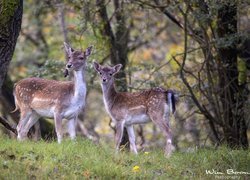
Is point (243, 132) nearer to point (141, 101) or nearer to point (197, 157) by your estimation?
point (141, 101)

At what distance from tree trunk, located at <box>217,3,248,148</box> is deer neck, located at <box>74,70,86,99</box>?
122 inches

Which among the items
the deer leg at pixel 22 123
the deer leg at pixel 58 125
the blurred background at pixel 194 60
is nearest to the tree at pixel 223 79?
the blurred background at pixel 194 60

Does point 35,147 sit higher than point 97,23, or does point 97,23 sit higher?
point 97,23

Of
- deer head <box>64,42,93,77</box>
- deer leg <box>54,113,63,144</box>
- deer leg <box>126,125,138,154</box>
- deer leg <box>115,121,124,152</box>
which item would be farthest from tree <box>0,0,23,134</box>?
deer leg <box>126,125,138,154</box>

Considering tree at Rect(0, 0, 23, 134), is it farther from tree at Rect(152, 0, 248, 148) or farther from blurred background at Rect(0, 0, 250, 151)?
tree at Rect(152, 0, 248, 148)

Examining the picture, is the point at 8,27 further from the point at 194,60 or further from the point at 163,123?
the point at 194,60

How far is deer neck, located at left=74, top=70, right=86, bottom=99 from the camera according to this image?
11.9m

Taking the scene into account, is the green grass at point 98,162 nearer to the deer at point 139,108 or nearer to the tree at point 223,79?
the deer at point 139,108

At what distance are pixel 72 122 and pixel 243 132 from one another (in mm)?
4034

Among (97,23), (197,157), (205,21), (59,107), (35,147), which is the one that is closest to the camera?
(35,147)

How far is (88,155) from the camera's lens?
965 cm

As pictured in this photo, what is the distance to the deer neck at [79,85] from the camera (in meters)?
11.9

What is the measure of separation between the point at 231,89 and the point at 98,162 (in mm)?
5790

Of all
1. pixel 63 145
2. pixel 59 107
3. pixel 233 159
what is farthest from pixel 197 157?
pixel 59 107
